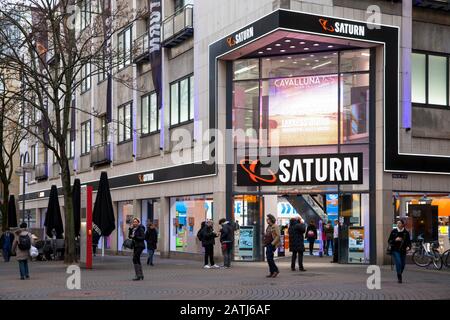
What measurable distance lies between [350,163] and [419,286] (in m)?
8.32

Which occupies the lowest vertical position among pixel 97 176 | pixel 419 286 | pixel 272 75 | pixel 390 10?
pixel 419 286

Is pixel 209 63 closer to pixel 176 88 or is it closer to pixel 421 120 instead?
pixel 176 88

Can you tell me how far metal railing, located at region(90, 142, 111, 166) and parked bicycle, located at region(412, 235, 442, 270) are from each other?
67.4ft

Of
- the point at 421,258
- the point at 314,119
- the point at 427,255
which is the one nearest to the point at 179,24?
the point at 314,119

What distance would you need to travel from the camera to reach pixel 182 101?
29.9 meters

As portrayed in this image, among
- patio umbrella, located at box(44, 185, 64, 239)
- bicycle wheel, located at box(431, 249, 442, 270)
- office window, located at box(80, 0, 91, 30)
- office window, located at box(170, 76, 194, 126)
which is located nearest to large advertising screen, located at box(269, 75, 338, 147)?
office window, located at box(170, 76, 194, 126)

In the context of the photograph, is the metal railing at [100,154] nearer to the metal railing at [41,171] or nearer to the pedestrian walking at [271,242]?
the metal railing at [41,171]

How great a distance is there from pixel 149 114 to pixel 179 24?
5.73 meters

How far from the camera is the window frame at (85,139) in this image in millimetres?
43319

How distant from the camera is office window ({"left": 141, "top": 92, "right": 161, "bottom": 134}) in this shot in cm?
3258

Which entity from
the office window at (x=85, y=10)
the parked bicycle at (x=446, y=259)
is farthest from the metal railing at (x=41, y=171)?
the parked bicycle at (x=446, y=259)
